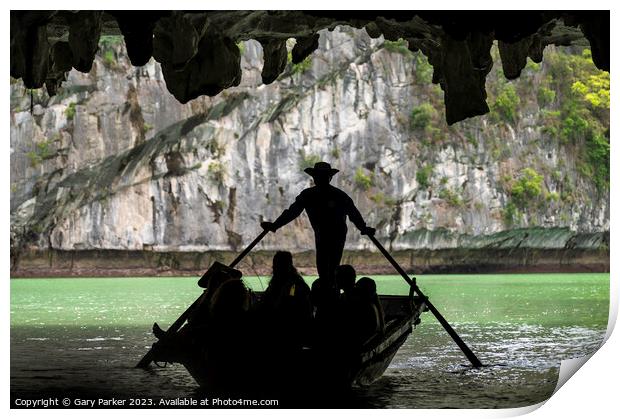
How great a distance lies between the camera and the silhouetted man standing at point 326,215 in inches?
304

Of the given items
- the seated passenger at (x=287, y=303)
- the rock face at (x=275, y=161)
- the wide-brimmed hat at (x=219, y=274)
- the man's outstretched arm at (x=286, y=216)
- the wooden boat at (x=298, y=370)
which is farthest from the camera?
the rock face at (x=275, y=161)

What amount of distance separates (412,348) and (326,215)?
535 cm

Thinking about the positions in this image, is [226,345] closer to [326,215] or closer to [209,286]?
[209,286]

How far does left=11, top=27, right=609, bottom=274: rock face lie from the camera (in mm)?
46562

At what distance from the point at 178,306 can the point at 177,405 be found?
18501 mm

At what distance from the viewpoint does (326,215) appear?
785 cm

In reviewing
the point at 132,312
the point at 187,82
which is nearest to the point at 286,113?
the point at 132,312

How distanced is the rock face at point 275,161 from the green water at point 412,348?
18.0 m

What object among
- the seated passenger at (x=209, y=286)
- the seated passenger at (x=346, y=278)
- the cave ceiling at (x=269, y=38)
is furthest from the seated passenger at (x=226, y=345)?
the cave ceiling at (x=269, y=38)

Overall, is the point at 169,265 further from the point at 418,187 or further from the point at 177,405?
the point at 177,405

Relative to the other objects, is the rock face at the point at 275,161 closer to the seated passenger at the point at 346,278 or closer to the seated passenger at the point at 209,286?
the seated passenger at the point at 209,286

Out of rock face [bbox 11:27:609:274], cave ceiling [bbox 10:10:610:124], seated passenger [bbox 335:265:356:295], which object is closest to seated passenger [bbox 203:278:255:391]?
seated passenger [bbox 335:265:356:295]

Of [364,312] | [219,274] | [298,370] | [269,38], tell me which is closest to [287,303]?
[298,370]

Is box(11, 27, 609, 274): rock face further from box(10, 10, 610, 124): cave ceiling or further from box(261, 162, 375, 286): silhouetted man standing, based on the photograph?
box(261, 162, 375, 286): silhouetted man standing
